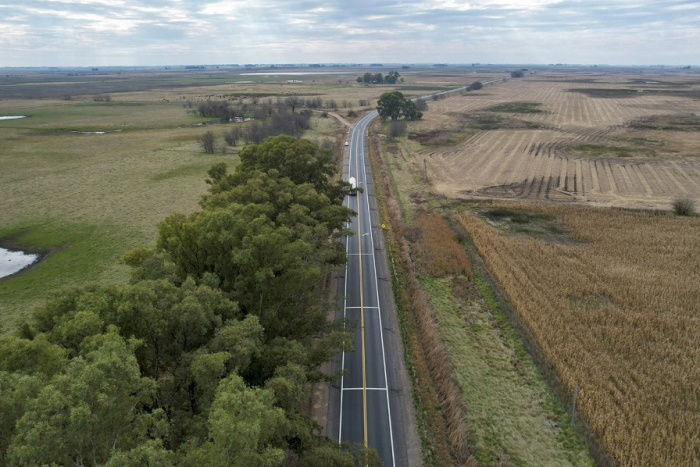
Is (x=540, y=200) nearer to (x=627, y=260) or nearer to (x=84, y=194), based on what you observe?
(x=627, y=260)

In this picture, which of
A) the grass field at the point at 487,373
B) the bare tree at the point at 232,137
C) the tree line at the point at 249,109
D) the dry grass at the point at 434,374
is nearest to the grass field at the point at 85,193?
the bare tree at the point at 232,137

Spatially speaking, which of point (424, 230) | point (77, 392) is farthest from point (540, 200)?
point (77, 392)

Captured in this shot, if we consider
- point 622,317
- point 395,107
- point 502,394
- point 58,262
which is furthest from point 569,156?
point 58,262

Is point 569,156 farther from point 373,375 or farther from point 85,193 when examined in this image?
point 85,193

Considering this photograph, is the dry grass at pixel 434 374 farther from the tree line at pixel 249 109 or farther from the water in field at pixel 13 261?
the tree line at pixel 249 109

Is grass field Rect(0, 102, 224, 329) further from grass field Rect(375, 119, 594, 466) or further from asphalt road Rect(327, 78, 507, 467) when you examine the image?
grass field Rect(375, 119, 594, 466)

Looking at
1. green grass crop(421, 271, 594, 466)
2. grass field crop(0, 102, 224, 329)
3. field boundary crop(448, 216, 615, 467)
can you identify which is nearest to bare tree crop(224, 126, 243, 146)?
grass field crop(0, 102, 224, 329)
